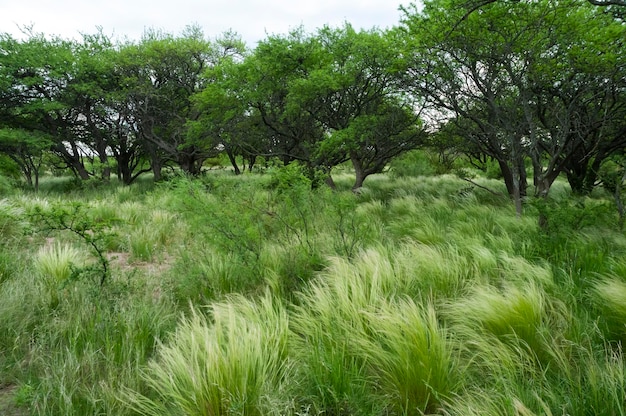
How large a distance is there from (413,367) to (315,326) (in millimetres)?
745

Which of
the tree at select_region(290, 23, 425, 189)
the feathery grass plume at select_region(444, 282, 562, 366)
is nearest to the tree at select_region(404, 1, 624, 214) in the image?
the tree at select_region(290, 23, 425, 189)

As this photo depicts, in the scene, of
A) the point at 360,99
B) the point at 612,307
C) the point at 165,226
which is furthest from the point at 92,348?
the point at 360,99

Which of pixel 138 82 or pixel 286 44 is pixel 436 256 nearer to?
pixel 286 44

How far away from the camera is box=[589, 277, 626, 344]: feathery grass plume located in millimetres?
2066

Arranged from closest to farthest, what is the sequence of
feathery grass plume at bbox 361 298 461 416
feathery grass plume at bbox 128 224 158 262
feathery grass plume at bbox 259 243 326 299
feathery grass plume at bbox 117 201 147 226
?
feathery grass plume at bbox 361 298 461 416, feathery grass plume at bbox 259 243 326 299, feathery grass plume at bbox 128 224 158 262, feathery grass plume at bbox 117 201 147 226

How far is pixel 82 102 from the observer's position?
1525 cm

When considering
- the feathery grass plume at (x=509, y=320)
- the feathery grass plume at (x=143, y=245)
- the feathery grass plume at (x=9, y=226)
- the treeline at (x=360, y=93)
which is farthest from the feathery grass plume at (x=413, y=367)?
the feathery grass plume at (x=9, y=226)

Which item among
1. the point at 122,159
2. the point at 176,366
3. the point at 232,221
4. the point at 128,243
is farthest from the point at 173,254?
the point at 122,159

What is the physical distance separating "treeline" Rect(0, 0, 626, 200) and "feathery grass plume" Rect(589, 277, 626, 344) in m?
2.55

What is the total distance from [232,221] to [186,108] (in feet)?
47.2

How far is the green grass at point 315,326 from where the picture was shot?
1.64 metres

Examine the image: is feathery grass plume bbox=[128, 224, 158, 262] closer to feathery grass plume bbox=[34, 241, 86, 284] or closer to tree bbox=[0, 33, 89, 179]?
feathery grass plume bbox=[34, 241, 86, 284]

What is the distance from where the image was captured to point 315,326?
223 cm

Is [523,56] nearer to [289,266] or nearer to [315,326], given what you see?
[289,266]
